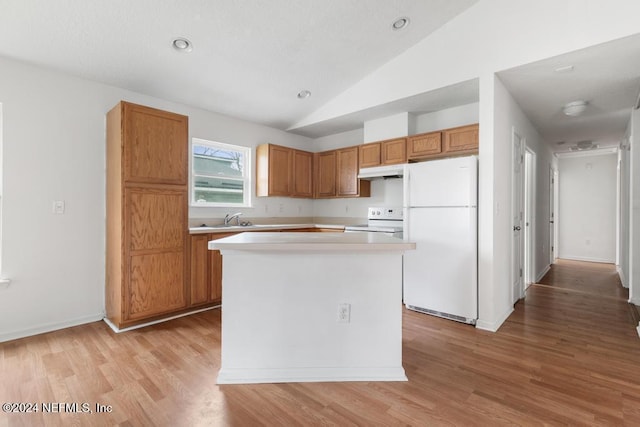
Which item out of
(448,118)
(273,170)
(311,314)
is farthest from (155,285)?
(448,118)

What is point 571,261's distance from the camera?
22.2 ft

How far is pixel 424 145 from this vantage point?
3.66 m

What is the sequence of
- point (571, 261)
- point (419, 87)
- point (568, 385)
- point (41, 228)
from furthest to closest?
point (571, 261), point (419, 87), point (41, 228), point (568, 385)

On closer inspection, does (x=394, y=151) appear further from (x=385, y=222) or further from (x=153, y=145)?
(x=153, y=145)

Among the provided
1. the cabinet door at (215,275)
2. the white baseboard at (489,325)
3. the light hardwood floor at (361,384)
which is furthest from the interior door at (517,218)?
the cabinet door at (215,275)

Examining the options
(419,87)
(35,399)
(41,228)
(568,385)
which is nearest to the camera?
(35,399)

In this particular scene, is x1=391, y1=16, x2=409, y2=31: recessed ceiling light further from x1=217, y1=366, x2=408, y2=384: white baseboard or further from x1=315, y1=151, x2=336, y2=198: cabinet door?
x1=217, y1=366, x2=408, y2=384: white baseboard

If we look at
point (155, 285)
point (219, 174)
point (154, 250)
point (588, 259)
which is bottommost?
point (588, 259)

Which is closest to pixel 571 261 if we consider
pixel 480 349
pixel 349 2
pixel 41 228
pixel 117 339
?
pixel 480 349

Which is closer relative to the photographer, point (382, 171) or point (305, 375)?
point (305, 375)

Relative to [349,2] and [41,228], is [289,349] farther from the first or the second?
[349,2]

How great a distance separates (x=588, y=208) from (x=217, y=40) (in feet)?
26.4

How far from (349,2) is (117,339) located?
357 cm

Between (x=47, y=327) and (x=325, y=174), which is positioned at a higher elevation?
(x=325, y=174)
